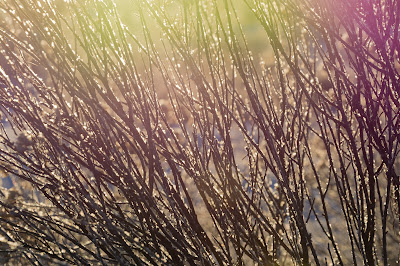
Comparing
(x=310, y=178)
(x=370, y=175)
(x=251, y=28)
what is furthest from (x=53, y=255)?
(x=251, y=28)

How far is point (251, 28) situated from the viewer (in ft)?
29.3

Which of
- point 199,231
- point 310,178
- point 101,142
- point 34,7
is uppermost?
point 310,178

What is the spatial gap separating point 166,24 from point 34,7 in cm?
56

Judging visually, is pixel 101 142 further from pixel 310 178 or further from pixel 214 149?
pixel 310 178

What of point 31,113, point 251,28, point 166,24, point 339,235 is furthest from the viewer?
point 251,28

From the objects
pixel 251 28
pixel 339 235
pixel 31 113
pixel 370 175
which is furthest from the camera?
pixel 251 28

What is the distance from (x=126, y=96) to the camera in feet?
A: 5.17

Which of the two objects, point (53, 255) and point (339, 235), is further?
point (339, 235)

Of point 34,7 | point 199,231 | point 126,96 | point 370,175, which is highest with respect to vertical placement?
point 34,7

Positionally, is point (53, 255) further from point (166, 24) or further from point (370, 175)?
point (370, 175)

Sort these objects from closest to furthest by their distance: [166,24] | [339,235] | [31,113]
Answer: [31,113] < [166,24] < [339,235]

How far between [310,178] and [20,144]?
3.76 meters

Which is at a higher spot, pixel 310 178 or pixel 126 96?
pixel 310 178

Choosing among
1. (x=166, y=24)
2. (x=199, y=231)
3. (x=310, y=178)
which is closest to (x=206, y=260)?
(x=199, y=231)
